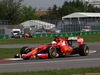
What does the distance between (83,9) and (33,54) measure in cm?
12070

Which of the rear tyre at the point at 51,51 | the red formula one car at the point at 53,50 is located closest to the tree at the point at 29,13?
the red formula one car at the point at 53,50

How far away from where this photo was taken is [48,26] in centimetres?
6316

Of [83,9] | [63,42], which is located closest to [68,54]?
[63,42]

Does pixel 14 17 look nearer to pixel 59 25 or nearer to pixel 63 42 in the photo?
pixel 59 25

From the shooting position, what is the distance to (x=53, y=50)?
56.7 feet

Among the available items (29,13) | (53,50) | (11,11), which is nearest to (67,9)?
(29,13)

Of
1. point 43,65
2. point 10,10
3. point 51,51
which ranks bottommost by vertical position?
point 43,65

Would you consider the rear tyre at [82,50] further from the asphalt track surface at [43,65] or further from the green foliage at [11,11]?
the green foliage at [11,11]

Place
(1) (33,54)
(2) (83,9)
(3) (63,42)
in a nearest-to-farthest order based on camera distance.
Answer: (1) (33,54) → (3) (63,42) → (2) (83,9)

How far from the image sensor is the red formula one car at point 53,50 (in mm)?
16922

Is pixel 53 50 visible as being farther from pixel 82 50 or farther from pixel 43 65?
pixel 43 65

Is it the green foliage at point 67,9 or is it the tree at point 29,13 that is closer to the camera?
the tree at point 29,13

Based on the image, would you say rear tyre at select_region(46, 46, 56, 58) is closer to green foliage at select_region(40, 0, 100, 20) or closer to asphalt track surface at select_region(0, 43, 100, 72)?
asphalt track surface at select_region(0, 43, 100, 72)

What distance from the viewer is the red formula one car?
666 inches
